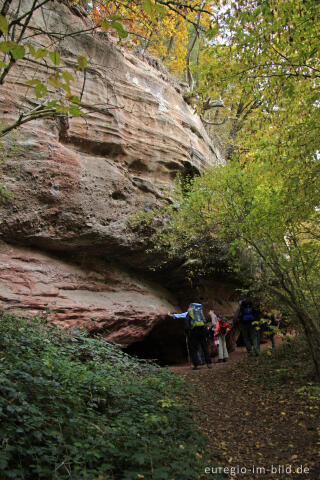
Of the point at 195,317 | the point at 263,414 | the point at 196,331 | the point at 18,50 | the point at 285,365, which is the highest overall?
the point at 18,50

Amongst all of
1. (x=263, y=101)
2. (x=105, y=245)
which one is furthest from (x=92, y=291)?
(x=263, y=101)

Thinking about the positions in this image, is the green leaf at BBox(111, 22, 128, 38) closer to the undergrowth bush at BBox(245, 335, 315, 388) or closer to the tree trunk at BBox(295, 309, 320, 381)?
the tree trunk at BBox(295, 309, 320, 381)

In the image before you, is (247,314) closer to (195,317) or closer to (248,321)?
(248,321)

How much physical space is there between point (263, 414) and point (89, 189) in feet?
22.6

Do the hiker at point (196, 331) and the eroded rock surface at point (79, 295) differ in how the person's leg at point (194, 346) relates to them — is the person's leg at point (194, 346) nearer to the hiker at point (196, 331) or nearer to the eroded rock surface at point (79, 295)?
the hiker at point (196, 331)

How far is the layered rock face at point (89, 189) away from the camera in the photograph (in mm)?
7863

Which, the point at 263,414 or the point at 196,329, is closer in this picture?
the point at 263,414

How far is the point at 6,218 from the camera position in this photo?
7.66 m

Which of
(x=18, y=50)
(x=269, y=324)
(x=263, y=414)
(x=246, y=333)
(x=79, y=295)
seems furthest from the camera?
(x=246, y=333)

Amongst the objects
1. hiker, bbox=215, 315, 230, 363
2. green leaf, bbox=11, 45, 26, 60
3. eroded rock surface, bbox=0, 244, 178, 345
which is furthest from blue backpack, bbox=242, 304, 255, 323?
green leaf, bbox=11, 45, 26, 60

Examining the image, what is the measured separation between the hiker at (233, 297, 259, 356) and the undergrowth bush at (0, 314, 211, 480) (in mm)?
4527

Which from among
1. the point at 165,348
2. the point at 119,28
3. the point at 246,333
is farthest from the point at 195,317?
the point at 119,28

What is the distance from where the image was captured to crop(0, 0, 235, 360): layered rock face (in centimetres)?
786

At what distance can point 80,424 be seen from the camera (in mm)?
3350
